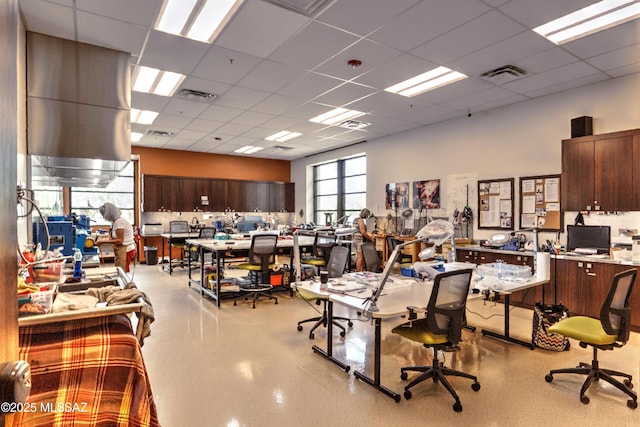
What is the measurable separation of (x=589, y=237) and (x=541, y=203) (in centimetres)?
83

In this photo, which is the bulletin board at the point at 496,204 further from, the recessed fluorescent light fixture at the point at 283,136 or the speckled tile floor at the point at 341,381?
the recessed fluorescent light fixture at the point at 283,136

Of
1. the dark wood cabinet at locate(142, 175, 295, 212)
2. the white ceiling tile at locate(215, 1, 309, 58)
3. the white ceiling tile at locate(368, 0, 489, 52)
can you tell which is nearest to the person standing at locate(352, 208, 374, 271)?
the dark wood cabinet at locate(142, 175, 295, 212)

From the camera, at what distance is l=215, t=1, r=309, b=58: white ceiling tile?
10.4ft

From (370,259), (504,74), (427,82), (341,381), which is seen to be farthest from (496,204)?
(341,381)

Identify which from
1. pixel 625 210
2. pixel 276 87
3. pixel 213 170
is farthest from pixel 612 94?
pixel 213 170

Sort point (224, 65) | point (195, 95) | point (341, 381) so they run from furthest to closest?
point (195, 95) → point (224, 65) → point (341, 381)

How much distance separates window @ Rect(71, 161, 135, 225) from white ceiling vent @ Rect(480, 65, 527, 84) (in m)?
8.52

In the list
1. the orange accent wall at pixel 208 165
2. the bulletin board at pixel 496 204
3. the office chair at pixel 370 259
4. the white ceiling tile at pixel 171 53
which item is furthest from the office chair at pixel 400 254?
the orange accent wall at pixel 208 165

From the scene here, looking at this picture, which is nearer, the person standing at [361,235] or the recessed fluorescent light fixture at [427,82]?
the recessed fluorescent light fixture at [427,82]

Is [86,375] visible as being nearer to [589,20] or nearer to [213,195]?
[589,20]

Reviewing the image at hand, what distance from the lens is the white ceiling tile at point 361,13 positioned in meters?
3.07

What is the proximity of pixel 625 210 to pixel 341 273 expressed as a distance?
3518mm

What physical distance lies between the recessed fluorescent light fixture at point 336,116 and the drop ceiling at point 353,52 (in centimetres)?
21

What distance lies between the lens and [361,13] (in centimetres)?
322
